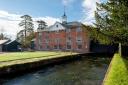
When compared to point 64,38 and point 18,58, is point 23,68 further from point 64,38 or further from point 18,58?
point 64,38

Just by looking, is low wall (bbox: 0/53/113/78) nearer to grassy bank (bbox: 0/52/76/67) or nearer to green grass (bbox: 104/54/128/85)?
grassy bank (bbox: 0/52/76/67)

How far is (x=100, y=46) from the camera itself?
6438 centimetres

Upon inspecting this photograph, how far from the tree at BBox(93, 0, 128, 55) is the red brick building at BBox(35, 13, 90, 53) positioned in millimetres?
33237

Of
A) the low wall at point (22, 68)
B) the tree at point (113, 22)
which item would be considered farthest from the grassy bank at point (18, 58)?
the tree at point (113, 22)

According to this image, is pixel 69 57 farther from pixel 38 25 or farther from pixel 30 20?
pixel 38 25

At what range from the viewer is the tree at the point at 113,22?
2152 cm

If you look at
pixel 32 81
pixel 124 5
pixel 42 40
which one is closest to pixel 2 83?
pixel 32 81

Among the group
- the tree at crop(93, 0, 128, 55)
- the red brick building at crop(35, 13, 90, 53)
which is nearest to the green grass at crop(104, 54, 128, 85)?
the tree at crop(93, 0, 128, 55)

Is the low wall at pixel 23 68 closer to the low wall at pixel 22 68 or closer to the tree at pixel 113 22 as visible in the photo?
the low wall at pixel 22 68

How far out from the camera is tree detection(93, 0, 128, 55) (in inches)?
847

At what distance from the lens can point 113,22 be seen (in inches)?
978

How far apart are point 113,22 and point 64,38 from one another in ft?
144

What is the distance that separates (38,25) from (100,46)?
5512cm

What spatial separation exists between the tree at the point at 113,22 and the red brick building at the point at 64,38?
3324cm
